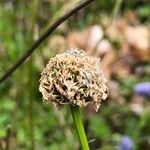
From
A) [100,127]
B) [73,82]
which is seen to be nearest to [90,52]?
[100,127]

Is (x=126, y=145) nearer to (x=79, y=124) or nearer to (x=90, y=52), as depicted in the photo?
(x=90, y=52)

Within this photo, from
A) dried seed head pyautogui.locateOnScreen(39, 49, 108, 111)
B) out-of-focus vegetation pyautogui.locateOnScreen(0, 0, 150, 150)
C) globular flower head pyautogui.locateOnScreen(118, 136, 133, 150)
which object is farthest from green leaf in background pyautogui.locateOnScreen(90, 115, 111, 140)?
dried seed head pyautogui.locateOnScreen(39, 49, 108, 111)

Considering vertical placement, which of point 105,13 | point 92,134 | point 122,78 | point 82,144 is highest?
point 105,13

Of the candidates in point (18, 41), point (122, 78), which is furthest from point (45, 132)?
point (122, 78)

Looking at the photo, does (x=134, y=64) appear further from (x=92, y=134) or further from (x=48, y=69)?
(x=48, y=69)

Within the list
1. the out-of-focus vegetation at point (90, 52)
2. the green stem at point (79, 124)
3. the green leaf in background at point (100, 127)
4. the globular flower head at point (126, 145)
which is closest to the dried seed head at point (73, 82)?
the green stem at point (79, 124)

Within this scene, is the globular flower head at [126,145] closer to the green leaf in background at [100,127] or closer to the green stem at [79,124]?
the green leaf in background at [100,127]

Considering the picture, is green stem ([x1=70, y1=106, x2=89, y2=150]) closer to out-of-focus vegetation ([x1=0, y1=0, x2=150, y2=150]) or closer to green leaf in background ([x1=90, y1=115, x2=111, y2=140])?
out-of-focus vegetation ([x1=0, y1=0, x2=150, y2=150])
